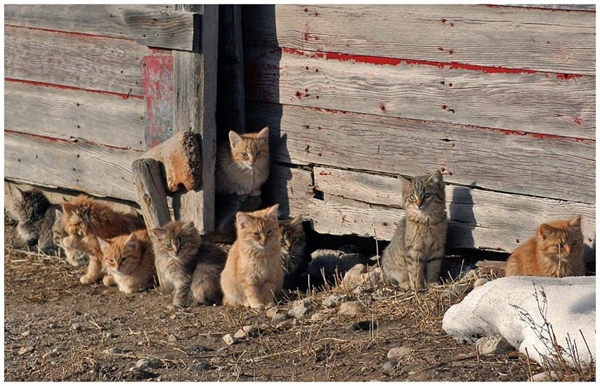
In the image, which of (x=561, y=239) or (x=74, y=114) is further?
(x=74, y=114)

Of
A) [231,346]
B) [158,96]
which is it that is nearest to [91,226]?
[158,96]

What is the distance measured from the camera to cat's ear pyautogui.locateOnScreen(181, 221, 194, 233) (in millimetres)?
8367

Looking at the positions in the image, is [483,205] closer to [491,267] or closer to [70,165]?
[491,267]

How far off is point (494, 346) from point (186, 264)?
124 inches

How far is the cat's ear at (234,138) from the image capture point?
861cm

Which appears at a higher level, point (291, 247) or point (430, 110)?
point (430, 110)

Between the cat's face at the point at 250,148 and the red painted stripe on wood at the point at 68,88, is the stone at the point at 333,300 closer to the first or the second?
the cat's face at the point at 250,148

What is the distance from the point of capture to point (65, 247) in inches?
371

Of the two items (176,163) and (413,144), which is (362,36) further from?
(176,163)

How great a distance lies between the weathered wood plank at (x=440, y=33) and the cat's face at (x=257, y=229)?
4.76ft

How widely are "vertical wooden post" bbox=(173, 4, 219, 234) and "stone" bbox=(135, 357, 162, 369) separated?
2.37 m

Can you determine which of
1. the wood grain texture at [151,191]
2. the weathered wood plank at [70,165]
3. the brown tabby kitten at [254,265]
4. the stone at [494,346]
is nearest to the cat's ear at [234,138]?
the wood grain texture at [151,191]

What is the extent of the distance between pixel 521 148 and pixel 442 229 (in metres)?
0.93

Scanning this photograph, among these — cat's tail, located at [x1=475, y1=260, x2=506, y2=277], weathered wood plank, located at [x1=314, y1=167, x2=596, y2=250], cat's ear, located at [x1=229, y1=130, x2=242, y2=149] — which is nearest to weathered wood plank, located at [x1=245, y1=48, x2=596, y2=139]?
cat's ear, located at [x1=229, y1=130, x2=242, y2=149]
